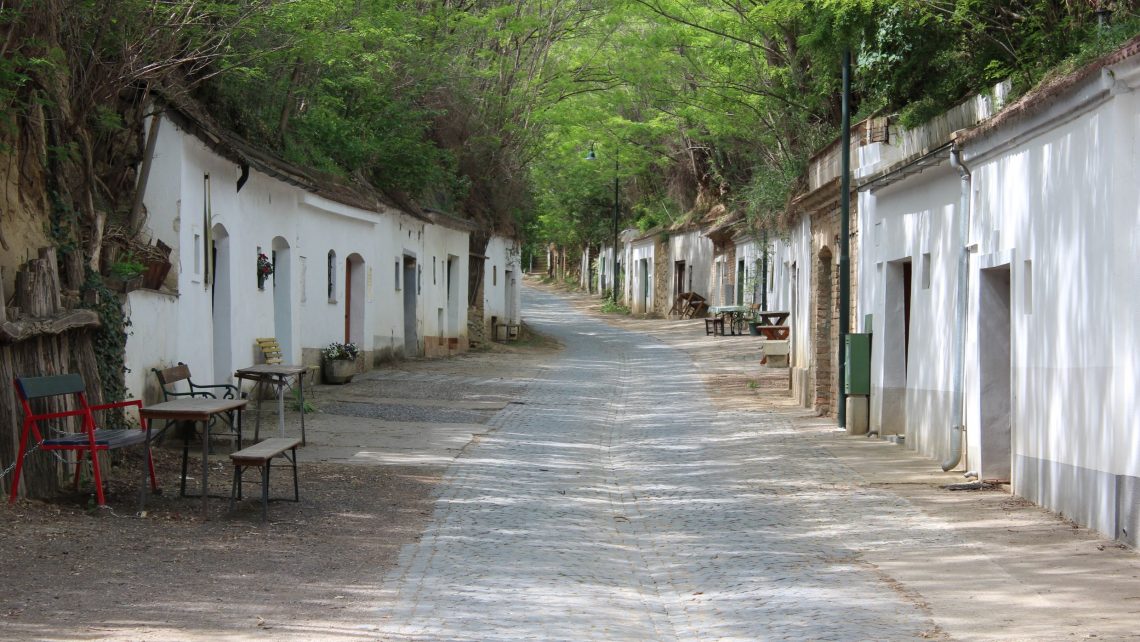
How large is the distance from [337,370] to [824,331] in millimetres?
7932

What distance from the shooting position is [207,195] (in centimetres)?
1397

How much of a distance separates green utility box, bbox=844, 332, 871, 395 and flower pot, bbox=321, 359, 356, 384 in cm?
874

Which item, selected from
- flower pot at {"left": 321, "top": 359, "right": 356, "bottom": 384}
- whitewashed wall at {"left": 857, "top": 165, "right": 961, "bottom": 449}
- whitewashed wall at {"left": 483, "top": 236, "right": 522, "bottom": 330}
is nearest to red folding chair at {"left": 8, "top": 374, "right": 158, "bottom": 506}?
whitewashed wall at {"left": 857, "top": 165, "right": 961, "bottom": 449}

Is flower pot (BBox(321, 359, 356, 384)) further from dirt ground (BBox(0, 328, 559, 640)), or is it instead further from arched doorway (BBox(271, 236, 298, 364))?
dirt ground (BBox(0, 328, 559, 640))

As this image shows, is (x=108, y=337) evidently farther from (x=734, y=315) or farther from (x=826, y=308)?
(x=734, y=315)

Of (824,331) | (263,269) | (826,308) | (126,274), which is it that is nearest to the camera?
(126,274)

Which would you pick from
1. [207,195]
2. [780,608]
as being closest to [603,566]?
[780,608]

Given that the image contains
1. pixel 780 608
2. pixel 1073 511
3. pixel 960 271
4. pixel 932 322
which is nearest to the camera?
pixel 780 608

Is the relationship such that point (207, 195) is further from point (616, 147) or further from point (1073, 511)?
point (616, 147)

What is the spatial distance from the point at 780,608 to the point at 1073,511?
10.8 ft

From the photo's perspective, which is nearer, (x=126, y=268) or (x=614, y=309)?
(x=126, y=268)

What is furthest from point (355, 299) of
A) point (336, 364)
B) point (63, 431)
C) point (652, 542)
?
point (652, 542)

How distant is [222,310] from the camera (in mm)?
15031

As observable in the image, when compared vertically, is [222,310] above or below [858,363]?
above
